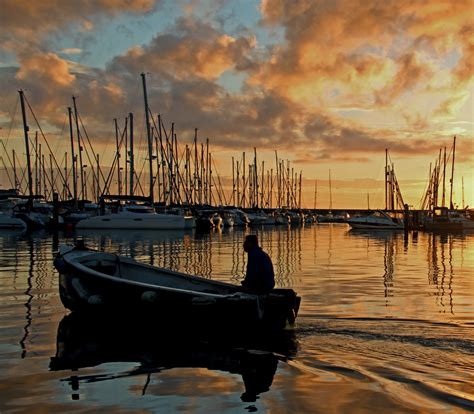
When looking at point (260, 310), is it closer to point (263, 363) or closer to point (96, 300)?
point (263, 363)

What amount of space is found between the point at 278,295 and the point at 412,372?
10.1ft

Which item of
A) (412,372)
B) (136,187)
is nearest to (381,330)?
(412,372)

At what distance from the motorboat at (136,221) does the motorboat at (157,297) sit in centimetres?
4302

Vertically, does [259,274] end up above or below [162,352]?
above

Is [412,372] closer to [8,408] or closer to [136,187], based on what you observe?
[8,408]

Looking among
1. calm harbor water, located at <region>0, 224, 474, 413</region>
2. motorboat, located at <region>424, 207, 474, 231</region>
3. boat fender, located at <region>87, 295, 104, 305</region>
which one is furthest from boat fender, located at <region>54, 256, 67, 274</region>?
motorboat, located at <region>424, 207, 474, 231</region>

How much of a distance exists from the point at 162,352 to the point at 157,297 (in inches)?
61.4

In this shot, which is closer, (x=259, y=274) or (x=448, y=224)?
(x=259, y=274)

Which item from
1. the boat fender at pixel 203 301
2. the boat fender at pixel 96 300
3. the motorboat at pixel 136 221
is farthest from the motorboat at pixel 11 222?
the boat fender at pixel 203 301

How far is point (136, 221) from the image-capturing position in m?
57.9

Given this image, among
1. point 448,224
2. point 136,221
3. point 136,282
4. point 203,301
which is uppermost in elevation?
point 136,221

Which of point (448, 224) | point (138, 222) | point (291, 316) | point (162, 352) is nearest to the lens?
point (162, 352)

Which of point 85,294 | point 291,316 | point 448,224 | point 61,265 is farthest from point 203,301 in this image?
point 448,224

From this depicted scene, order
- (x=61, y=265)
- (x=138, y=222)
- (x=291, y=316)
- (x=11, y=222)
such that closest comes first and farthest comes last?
1. (x=291, y=316)
2. (x=61, y=265)
3. (x=138, y=222)
4. (x=11, y=222)
